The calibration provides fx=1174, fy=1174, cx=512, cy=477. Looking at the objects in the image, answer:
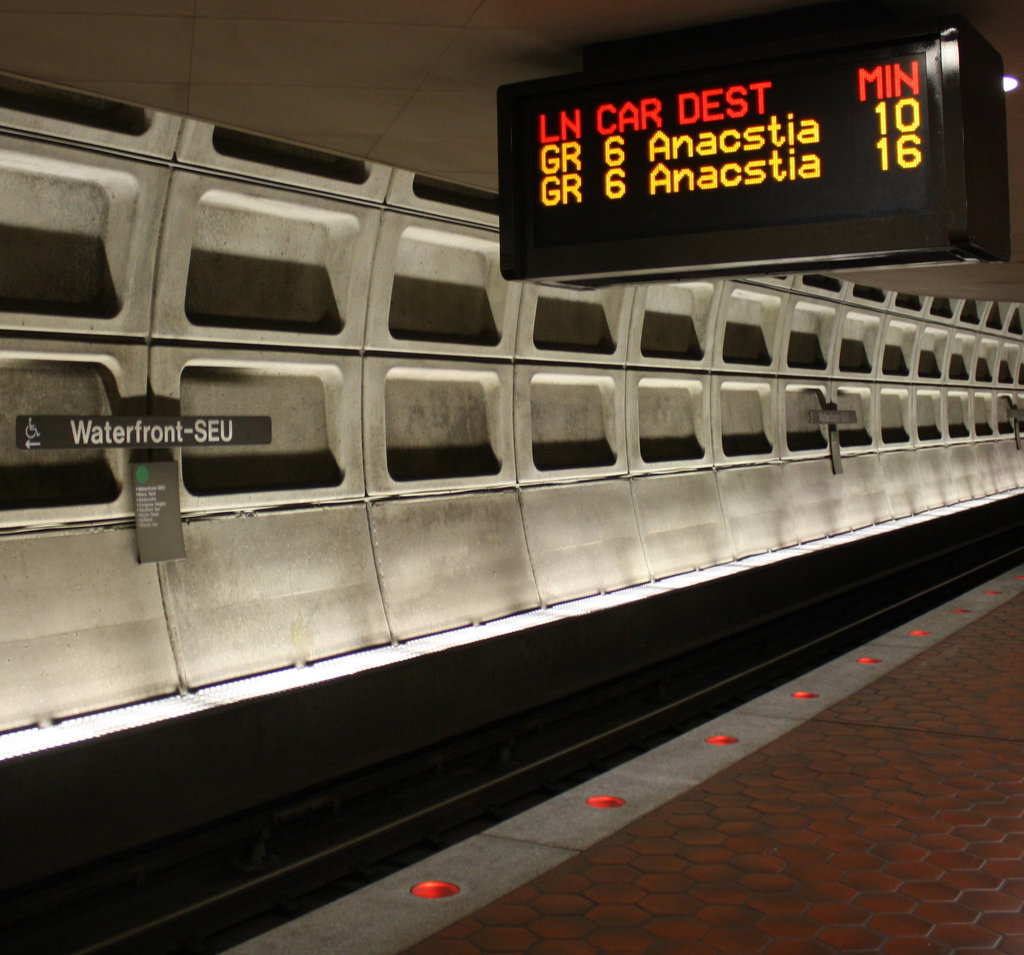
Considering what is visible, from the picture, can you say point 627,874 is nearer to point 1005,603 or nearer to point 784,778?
point 784,778

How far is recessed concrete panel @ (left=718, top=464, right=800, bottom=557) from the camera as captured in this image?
12617 millimetres

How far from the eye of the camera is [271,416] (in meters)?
7.36

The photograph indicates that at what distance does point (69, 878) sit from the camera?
5.43 meters

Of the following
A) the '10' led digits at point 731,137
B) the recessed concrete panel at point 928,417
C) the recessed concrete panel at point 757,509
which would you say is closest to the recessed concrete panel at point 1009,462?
the recessed concrete panel at point 928,417

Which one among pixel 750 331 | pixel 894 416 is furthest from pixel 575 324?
pixel 894 416

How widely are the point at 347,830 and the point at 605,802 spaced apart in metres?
1.68

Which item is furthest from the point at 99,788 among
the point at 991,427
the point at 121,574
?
the point at 991,427

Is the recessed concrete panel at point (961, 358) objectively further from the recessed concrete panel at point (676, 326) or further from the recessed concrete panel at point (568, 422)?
the recessed concrete panel at point (568, 422)

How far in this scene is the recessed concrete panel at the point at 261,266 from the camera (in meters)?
6.45

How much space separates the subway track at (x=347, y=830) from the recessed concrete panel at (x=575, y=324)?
2.79 metres

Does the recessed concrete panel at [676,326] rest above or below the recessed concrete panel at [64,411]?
above

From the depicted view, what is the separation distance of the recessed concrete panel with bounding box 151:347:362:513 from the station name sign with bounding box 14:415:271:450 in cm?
21

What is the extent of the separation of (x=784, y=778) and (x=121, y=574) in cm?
373

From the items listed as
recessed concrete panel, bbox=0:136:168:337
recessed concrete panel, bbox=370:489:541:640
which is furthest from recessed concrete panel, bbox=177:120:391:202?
recessed concrete panel, bbox=370:489:541:640
